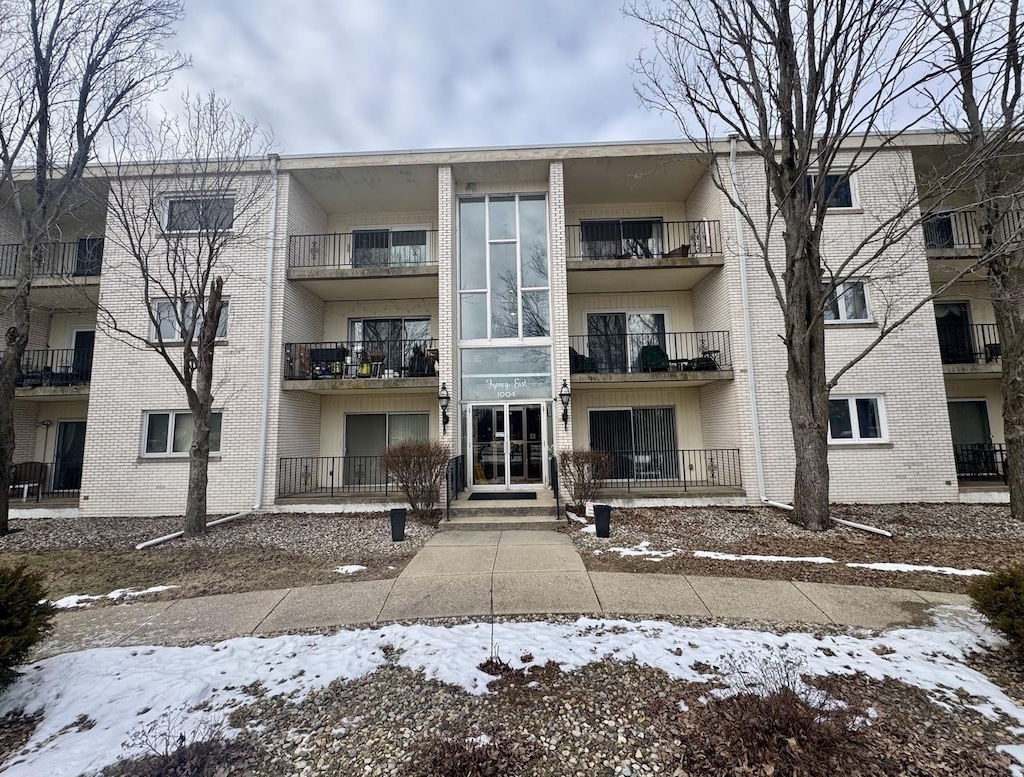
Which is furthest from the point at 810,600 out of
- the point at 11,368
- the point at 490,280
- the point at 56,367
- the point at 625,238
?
the point at 56,367

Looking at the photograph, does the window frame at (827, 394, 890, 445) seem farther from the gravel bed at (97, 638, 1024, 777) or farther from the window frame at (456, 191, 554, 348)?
the gravel bed at (97, 638, 1024, 777)

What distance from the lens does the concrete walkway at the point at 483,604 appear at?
432 centimetres

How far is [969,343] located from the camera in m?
11.8

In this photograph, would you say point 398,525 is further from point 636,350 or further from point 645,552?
point 636,350

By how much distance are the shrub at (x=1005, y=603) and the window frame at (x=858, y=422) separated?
7.11 meters

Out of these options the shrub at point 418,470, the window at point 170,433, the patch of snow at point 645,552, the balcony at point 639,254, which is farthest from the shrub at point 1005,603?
the window at point 170,433

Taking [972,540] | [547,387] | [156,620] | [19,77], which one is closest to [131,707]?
[156,620]

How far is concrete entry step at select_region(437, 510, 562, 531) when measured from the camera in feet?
27.8

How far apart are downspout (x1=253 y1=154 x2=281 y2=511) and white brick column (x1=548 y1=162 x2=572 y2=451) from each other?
22.9 ft

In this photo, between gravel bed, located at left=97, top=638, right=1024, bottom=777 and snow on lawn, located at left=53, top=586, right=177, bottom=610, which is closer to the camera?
gravel bed, located at left=97, top=638, right=1024, bottom=777

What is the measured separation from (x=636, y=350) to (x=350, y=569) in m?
9.29

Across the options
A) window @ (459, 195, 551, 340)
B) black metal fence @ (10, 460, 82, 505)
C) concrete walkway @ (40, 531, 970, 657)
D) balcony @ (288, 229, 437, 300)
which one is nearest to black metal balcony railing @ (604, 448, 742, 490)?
window @ (459, 195, 551, 340)

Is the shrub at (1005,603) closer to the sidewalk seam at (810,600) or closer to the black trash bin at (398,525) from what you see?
the sidewalk seam at (810,600)

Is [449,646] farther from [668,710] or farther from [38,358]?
[38,358]
